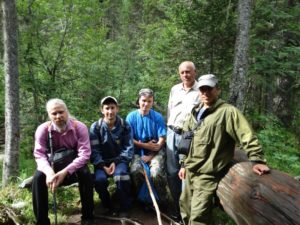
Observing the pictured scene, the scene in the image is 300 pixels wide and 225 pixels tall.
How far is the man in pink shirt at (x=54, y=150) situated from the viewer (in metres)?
4.84

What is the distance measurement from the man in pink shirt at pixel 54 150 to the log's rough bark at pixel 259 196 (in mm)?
2092

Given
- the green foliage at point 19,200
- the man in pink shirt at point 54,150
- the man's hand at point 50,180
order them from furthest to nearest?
the green foliage at point 19,200 → the man in pink shirt at point 54,150 → the man's hand at point 50,180

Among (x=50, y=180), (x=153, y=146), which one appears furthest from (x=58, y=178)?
(x=153, y=146)

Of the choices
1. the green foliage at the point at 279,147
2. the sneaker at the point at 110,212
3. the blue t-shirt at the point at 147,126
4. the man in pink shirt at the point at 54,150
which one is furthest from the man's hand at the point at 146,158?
the green foliage at the point at 279,147

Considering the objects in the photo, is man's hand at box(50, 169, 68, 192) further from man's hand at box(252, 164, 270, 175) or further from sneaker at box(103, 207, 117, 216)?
man's hand at box(252, 164, 270, 175)

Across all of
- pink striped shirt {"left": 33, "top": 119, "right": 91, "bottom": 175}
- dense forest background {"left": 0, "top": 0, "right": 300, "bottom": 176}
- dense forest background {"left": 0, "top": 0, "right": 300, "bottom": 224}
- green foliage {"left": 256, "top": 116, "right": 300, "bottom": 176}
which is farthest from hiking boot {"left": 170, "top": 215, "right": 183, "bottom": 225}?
dense forest background {"left": 0, "top": 0, "right": 300, "bottom": 176}

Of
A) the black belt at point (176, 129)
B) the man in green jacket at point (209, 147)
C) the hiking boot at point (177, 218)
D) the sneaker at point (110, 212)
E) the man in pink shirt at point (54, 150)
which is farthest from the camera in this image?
the sneaker at point (110, 212)

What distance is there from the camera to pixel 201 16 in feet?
30.0

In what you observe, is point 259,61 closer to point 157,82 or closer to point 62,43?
point 157,82

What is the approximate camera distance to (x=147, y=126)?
596 cm

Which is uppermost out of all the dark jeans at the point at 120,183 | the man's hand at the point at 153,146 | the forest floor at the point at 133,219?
the man's hand at the point at 153,146

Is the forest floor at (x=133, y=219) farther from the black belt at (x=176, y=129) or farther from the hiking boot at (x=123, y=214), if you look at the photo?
the black belt at (x=176, y=129)

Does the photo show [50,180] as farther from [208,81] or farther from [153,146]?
[208,81]

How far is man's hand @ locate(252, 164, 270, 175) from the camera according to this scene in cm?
365
